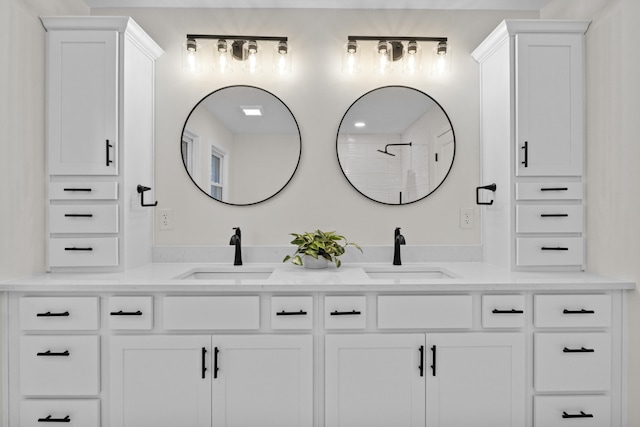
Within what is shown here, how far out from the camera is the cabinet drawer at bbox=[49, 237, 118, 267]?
7.12 ft

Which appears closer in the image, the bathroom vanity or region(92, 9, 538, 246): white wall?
the bathroom vanity

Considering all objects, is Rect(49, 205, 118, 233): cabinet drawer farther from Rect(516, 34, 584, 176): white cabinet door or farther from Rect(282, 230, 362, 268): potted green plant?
Rect(516, 34, 584, 176): white cabinet door

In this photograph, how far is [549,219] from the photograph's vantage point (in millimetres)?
2205

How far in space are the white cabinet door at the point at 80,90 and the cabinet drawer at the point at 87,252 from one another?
0.38m

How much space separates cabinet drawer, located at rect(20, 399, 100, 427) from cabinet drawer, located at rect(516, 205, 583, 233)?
227 cm

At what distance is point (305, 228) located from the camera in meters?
2.55

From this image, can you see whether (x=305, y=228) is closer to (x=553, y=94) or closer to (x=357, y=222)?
(x=357, y=222)

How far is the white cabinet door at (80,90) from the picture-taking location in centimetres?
214

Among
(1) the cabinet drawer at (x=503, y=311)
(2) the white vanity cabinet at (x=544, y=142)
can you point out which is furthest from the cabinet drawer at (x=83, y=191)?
A: (2) the white vanity cabinet at (x=544, y=142)

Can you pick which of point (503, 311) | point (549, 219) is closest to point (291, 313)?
point (503, 311)

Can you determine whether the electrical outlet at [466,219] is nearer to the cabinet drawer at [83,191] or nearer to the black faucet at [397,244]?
the black faucet at [397,244]

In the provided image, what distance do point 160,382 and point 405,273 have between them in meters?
1.41

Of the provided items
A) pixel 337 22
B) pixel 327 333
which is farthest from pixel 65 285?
pixel 337 22

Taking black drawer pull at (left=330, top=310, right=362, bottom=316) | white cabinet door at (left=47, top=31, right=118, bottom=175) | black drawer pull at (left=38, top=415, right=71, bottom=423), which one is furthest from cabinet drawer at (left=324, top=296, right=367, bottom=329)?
white cabinet door at (left=47, top=31, right=118, bottom=175)
